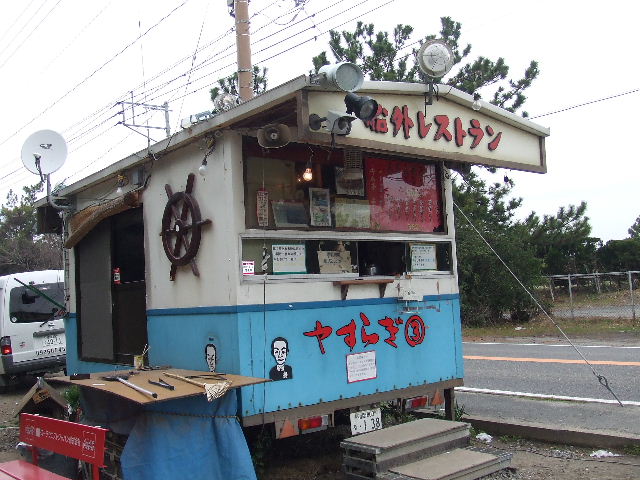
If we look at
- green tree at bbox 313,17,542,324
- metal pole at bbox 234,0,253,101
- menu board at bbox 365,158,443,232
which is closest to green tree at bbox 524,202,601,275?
green tree at bbox 313,17,542,324

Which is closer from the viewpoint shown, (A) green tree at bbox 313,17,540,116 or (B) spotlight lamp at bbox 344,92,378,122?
(B) spotlight lamp at bbox 344,92,378,122

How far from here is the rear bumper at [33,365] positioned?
10.6 m

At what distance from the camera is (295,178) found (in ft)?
18.5

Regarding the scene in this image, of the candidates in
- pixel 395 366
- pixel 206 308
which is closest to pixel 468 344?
pixel 395 366

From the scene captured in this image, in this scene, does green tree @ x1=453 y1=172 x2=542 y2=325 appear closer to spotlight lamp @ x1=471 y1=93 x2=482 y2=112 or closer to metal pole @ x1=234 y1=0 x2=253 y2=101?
metal pole @ x1=234 y1=0 x2=253 y2=101

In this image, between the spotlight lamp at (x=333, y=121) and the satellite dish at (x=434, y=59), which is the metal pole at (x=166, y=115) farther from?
the spotlight lamp at (x=333, y=121)

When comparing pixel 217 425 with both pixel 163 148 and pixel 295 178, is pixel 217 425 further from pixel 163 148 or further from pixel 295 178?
pixel 163 148

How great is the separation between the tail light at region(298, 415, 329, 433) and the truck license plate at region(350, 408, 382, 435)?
0.28m

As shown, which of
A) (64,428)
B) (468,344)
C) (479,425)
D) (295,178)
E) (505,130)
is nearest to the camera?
(64,428)

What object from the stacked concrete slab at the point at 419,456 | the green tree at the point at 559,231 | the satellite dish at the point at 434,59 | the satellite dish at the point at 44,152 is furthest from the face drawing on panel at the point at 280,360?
the green tree at the point at 559,231

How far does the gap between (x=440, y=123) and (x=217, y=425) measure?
10.2 feet

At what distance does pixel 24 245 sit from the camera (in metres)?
37.5

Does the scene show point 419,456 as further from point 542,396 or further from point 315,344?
point 542,396

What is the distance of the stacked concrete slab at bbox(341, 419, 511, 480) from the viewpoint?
15.0 ft
